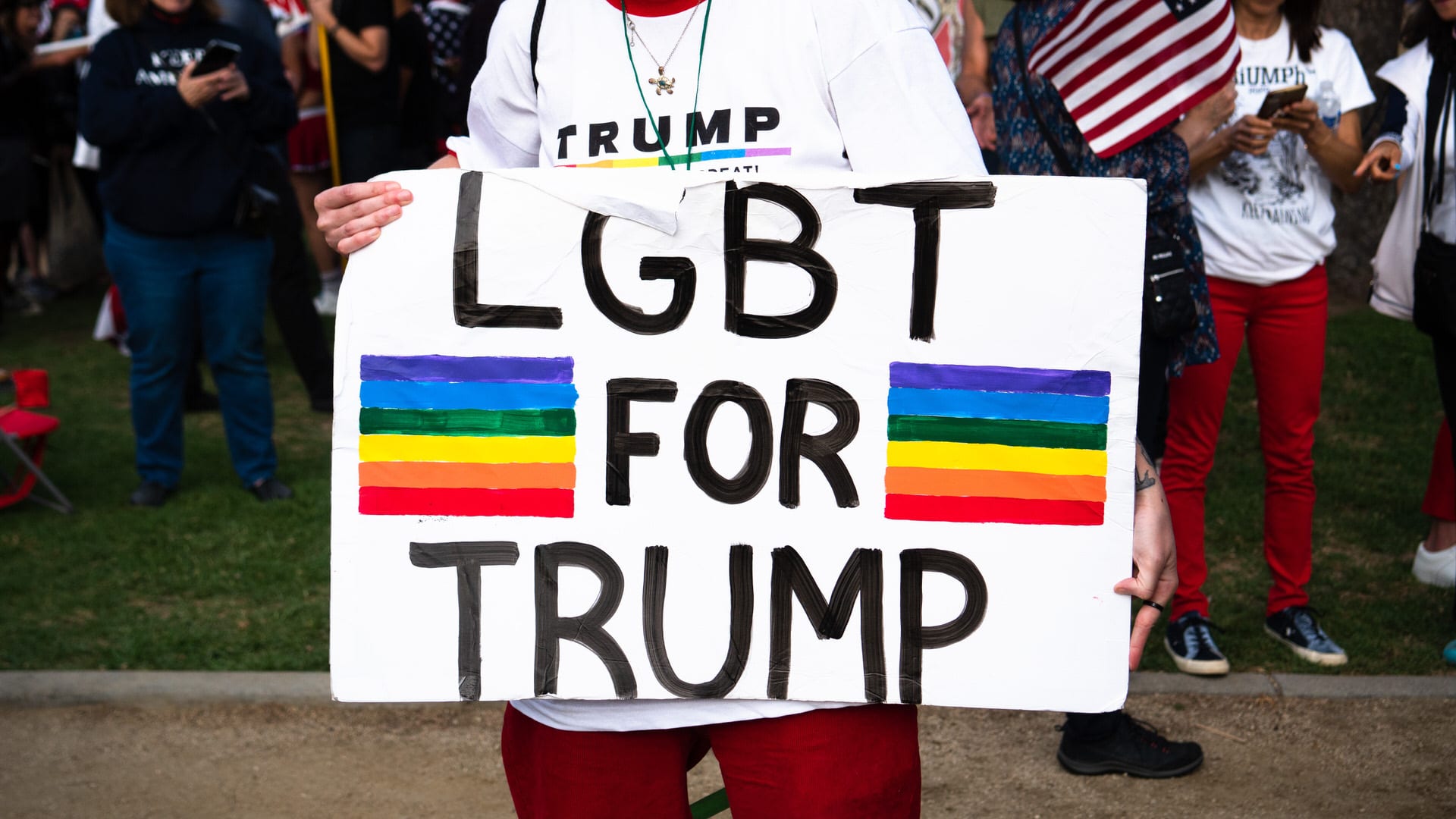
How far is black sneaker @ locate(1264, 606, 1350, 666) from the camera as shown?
4184mm

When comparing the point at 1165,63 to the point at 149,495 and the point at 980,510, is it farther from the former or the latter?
the point at 149,495

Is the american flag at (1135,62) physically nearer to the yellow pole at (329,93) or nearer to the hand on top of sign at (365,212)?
the hand on top of sign at (365,212)

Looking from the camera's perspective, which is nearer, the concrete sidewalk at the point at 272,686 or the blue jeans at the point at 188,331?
the concrete sidewalk at the point at 272,686

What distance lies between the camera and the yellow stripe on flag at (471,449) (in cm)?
188

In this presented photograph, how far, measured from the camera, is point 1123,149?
11.3 ft

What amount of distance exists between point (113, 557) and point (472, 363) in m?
3.97

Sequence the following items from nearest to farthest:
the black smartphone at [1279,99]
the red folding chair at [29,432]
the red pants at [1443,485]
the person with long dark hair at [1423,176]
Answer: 1. the black smartphone at [1279,99]
2. the person with long dark hair at [1423,176]
3. the red pants at [1443,485]
4. the red folding chair at [29,432]

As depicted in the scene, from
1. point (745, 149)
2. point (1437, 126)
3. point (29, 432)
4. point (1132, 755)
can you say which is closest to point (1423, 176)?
point (1437, 126)

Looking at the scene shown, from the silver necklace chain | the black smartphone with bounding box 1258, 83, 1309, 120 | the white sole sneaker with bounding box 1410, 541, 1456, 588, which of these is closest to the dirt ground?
the white sole sneaker with bounding box 1410, 541, 1456, 588

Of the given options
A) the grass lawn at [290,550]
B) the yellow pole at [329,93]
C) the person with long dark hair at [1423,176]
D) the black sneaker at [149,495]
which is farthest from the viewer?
the yellow pole at [329,93]

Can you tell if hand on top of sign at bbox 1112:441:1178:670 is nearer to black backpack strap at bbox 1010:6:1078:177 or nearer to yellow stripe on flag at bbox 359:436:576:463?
yellow stripe on flag at bbox 359:436:576:463

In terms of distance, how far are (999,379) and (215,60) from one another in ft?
14.8

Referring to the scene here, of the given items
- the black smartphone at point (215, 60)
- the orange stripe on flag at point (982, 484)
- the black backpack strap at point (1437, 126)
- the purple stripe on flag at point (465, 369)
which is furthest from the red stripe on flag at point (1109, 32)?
the black smartphone at point (215, 60)

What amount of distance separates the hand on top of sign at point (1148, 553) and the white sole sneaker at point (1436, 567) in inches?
135
